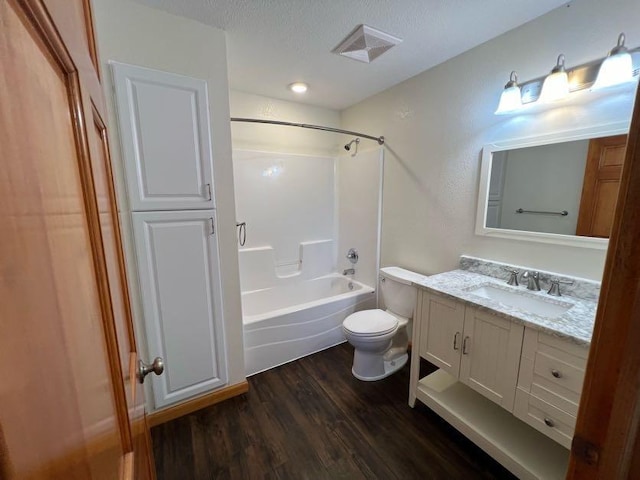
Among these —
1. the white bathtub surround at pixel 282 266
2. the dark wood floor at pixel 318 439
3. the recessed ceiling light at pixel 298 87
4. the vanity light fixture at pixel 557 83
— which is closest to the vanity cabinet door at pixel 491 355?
the dark wood floor at pixel 318 439

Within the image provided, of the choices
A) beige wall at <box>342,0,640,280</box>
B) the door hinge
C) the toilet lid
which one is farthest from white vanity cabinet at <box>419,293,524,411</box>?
the door hinge

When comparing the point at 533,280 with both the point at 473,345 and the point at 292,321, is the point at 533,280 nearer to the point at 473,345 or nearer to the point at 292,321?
the point at 473,345

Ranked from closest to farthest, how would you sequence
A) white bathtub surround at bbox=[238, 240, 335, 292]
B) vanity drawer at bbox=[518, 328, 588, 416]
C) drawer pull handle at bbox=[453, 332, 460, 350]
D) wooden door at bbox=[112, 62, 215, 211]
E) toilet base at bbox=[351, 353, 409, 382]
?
vanity drawer at bbox=[518, 328, 588, 416]
wooden door at bbox=[112, 62, 215, 211]
drawer pull handle at bbox=[453, 332, 460, 350]
toilet base at bbox=[351, 353, 409, 382]
white bathtub surround at bbox=[238, 240, 335, 292]

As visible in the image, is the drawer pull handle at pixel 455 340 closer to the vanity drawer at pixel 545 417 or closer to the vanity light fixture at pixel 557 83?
the vanity drawer at pixel 545 417

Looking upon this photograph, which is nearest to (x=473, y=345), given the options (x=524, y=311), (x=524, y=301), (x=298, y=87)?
(x=524, y=311)

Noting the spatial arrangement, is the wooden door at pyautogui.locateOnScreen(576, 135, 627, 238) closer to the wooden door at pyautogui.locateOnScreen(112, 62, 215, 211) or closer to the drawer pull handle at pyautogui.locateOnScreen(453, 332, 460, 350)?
the drawer pull handle at pyautogui.locateOnScreen(453, 332, 460, 350)

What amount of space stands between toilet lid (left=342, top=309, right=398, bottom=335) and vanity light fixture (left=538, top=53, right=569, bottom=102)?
1.69 m

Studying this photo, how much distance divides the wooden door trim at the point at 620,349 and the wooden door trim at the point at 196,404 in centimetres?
198

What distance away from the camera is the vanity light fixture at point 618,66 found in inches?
47.5

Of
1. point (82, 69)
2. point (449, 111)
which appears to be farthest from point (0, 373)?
point (449, 111)

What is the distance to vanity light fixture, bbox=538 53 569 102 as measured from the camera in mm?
1396

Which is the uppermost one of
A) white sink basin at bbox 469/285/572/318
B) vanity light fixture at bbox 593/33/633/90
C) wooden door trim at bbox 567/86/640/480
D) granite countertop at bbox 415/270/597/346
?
vanity light fixture at bbox 593/33/633/90

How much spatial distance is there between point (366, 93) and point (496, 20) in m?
1.20

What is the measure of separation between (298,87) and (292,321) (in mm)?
2073
